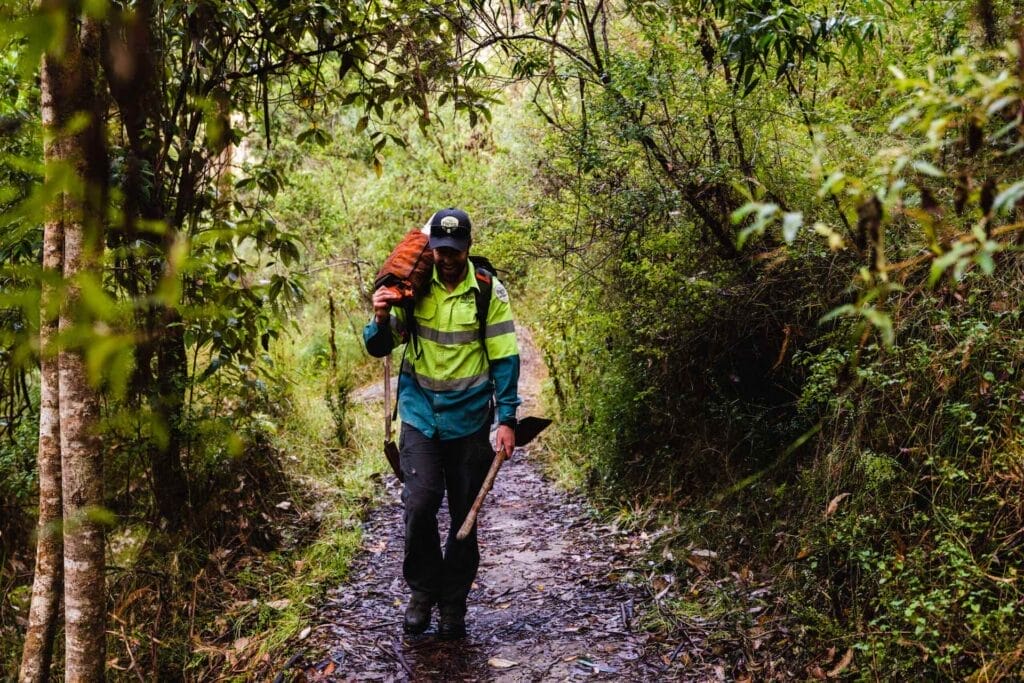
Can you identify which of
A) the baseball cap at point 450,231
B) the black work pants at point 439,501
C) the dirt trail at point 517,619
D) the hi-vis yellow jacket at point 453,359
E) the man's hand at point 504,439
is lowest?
the dirt trail at point 517,619

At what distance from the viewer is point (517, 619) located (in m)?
4.95

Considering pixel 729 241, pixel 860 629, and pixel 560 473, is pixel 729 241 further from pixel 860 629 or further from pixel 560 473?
pixel 560 473

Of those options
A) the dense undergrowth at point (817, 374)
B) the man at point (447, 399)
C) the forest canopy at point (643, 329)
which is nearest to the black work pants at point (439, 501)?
the man at point (447, 399)

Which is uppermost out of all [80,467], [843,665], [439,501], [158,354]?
[158,354]

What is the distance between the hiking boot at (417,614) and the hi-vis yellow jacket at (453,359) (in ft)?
3.39

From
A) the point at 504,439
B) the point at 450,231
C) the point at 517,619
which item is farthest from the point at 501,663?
the point at 450,231

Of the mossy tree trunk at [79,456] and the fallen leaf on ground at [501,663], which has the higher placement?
the mossy tree trunk at [79,456]

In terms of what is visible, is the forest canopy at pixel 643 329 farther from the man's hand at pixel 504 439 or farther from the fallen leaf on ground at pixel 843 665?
the man's hand at pixel 504 439

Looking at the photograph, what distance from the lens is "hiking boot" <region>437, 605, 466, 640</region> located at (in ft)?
15.3

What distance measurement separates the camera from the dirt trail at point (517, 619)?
427 cm

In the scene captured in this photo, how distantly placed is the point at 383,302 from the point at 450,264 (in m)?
0.45

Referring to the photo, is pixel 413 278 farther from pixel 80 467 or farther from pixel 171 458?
pixel 171 458

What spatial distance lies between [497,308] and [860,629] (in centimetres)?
252

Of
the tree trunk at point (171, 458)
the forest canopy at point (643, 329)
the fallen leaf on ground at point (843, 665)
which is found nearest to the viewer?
the forest canopy at point (643, 329)
